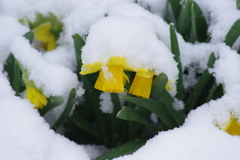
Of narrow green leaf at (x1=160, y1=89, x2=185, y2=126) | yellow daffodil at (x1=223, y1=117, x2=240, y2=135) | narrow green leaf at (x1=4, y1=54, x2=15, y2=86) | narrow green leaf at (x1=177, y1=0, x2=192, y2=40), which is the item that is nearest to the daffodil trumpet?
yellow daffodil at (x1=223, y1=117, x2=240, y2=135)

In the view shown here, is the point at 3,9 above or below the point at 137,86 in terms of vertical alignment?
below

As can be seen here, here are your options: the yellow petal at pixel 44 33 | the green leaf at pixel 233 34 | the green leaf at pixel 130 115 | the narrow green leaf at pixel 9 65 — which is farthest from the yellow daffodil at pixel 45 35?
the green leaf at pixel 233 34

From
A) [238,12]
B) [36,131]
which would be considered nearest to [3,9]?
[36,131]

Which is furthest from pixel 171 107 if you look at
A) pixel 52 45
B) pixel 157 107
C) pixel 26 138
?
pixel 52 45

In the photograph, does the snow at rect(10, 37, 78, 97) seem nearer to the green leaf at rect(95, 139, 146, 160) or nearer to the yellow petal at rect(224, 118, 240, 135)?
the green leaf at rect(95, 139, 146, 160)

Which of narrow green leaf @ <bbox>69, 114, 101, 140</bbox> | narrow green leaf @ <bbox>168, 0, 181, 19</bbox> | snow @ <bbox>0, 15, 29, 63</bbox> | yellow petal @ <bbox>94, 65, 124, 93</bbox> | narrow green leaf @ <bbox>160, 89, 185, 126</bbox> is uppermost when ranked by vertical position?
narrow green leaf @ <bbox>168, 0, 181, 19</bbox>

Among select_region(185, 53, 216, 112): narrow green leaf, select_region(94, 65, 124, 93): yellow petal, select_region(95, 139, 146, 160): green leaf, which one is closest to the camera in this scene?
select_region(94, 65, 124, 93): yellow petal

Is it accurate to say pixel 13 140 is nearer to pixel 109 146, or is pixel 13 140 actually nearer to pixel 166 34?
pixel 109 146
